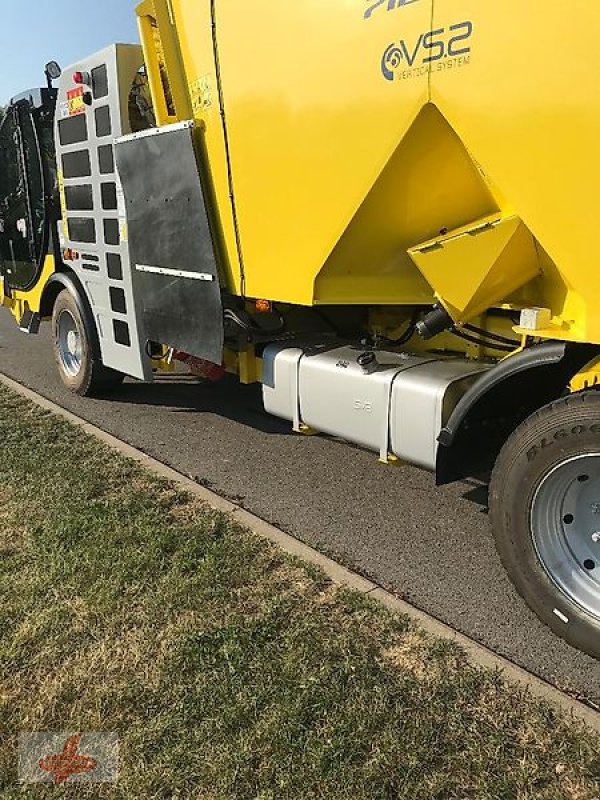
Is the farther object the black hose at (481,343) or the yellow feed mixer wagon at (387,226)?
the black hose at (481,343)

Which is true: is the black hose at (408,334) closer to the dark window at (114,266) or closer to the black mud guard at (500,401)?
the black mud guard at (500,401)

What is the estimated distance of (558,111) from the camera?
236cm

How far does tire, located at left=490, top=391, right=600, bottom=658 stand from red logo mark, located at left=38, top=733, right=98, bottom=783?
170 centimetres

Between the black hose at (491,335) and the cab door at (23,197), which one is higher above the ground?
the cab door at (23,197)

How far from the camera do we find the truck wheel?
5918mm

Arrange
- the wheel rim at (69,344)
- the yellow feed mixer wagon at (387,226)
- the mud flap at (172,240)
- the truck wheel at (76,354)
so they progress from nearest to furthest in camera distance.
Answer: the yellow feed mixer wagon at (387,226) < the mud flap at (172,240) < the truck wheel at (76,354) < the wheel rim at (69,344)

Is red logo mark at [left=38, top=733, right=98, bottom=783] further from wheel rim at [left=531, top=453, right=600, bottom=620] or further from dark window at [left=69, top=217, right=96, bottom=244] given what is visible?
dark window at [left=69, top=217, right=96, bottom=244]

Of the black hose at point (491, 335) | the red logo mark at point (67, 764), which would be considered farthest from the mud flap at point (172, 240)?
the red logo mark at point (67, 764)

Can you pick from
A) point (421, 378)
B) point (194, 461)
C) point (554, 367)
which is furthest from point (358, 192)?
point (194, 461)

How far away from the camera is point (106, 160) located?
16.3 ft

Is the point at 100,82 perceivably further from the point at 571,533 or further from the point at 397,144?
the point at 571,533

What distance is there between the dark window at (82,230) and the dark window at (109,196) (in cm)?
28

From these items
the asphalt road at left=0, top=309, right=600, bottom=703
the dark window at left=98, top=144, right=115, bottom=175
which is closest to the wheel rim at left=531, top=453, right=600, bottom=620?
the asphalt road at left=0, top=309, right=600, bottom=703

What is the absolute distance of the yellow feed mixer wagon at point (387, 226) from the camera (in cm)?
252
